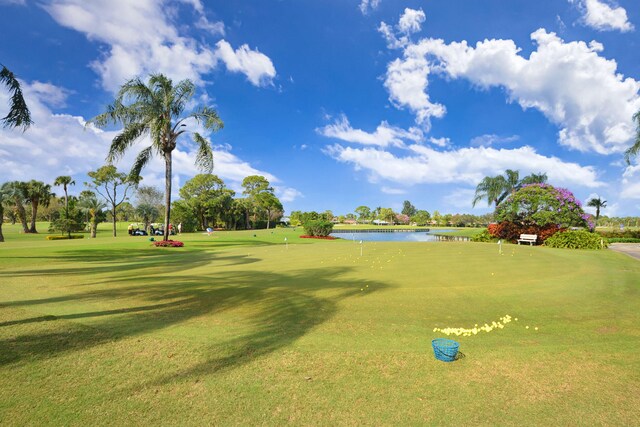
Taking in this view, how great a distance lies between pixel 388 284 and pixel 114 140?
23232 millimetres

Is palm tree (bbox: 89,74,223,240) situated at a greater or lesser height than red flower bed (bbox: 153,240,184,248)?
greater

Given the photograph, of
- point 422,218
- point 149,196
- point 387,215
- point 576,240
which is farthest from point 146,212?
point 422,218

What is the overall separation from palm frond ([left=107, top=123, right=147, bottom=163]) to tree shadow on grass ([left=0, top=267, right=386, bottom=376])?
53.5 feet

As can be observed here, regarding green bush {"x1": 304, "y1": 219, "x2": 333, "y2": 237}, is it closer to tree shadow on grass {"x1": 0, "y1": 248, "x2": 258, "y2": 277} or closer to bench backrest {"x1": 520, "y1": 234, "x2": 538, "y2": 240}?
bench backrest {"x1": 520, "y1": 234, "x2": 538, "y2": 240}

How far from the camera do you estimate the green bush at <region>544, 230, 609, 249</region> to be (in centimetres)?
2673

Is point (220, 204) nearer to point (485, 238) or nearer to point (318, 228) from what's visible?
point (318, 228)

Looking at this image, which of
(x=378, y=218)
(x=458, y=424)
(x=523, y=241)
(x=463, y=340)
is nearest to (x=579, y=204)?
(x=523, y=241)

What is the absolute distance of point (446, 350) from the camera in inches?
196

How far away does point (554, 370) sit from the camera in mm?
4875

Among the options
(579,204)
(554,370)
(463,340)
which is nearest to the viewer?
(554,370)

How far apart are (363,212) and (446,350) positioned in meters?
164

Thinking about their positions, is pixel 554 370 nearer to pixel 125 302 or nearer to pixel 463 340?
pixel 463 340

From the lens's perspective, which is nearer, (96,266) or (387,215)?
(96,266)

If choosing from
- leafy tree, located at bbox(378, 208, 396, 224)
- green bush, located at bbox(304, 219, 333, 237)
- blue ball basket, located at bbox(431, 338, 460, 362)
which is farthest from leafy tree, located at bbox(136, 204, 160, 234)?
leafy tree, located at bbox(378, 208, 396, 224)
